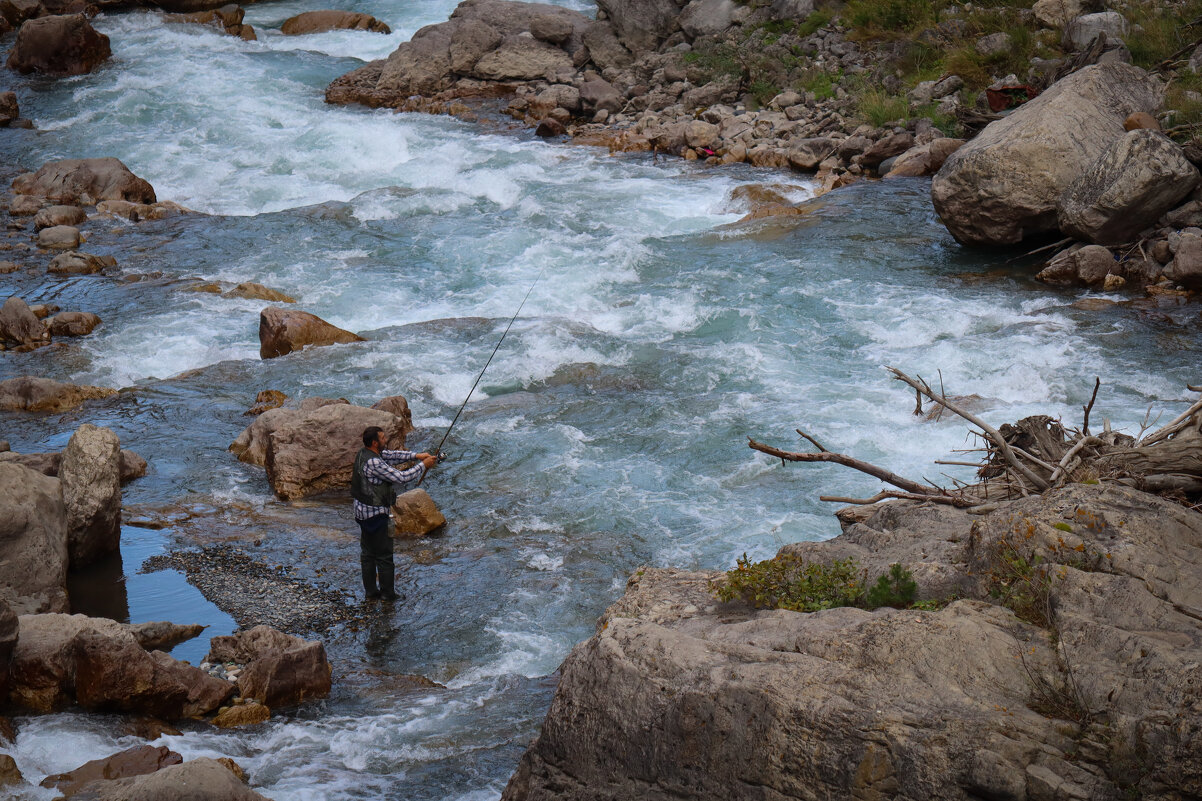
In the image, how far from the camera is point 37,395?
11109 millimetres

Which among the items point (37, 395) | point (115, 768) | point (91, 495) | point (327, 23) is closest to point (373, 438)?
point (91, 495)

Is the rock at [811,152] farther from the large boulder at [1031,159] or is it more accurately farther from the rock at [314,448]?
the rock at [314,448]

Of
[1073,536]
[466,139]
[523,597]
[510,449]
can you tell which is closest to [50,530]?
[523,597]

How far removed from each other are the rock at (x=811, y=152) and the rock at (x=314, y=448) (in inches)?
441

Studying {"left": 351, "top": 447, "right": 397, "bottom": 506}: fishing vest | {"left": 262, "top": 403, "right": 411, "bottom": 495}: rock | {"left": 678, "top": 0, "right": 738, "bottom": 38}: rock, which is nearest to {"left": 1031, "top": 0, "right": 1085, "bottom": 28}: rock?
{"left": 678, "top": 0, "right": 738, "bottom": 38}: rock

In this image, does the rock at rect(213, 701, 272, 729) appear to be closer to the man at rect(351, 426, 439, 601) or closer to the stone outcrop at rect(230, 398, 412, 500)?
the man at rect(351, 426, 439, 601)

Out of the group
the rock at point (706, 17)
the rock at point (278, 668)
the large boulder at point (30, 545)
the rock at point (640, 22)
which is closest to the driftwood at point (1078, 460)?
the rock at point (278, 668)

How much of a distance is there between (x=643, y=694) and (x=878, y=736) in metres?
0.95

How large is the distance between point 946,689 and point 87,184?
18.8 m

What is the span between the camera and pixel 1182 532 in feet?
14.3

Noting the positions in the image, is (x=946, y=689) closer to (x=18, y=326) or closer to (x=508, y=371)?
(x=508, y=371)

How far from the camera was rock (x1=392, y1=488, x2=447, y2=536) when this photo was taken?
8984 mm

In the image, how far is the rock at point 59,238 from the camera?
16344mm

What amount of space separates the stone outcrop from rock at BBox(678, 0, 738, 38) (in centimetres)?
1727
